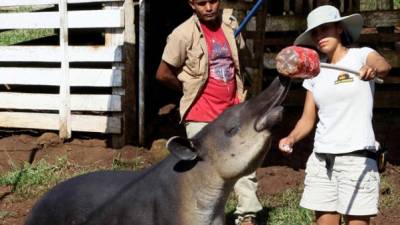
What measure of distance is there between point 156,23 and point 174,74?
17.7 feet

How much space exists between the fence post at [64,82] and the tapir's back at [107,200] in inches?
191

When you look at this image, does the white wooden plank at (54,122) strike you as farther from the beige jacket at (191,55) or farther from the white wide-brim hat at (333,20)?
the white wide-brim hat at (333,20)

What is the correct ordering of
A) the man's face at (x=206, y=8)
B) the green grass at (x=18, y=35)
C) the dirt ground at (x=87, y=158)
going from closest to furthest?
the man's face at (x=206, y=8) → the dirt ground at (x=87, y=158) → the green grass at (x=18, y=35)

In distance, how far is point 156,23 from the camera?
36.4ft

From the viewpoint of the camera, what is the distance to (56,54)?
30.7 feet

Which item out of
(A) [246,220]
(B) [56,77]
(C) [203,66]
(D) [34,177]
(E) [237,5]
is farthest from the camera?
(B) [56,77]

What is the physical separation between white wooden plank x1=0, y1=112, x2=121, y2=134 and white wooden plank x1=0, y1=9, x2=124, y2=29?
1.14 m

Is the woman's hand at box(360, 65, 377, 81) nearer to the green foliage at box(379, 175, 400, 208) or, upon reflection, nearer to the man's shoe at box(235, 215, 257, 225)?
the man's shoe at box(235, 215, 257, 225)

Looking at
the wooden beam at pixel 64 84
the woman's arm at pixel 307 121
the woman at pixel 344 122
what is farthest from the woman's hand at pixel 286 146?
the wooden beam at pixel 64 84

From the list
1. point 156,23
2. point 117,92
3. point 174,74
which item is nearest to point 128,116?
point 117,92

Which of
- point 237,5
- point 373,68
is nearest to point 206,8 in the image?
point 373,68

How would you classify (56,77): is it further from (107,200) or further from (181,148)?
(181,148)

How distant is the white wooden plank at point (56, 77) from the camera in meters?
9.03

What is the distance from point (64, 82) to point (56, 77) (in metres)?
0.15
